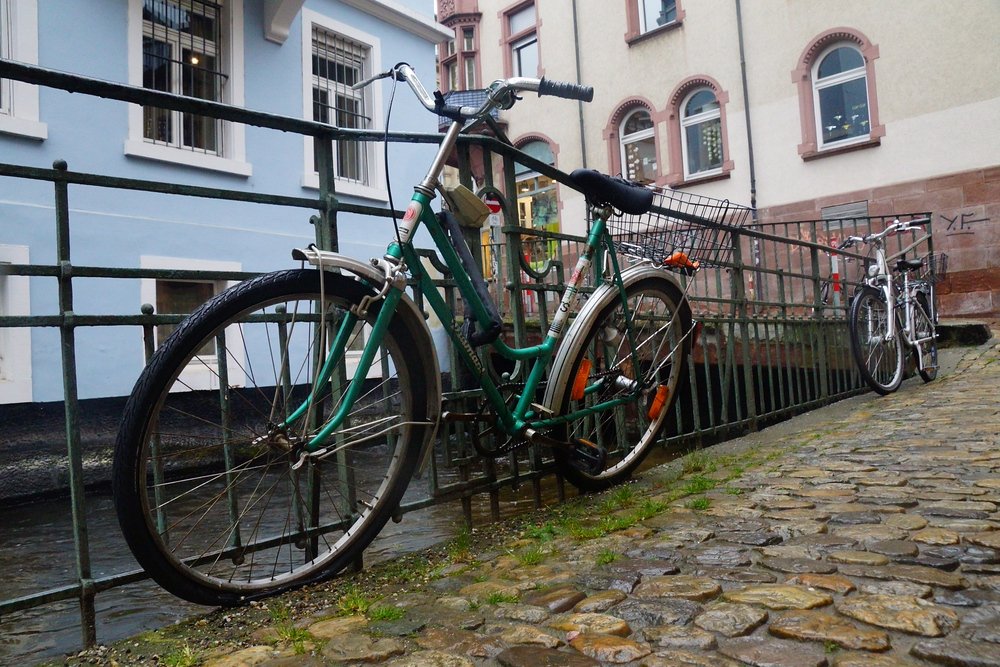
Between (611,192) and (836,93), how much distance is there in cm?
1193

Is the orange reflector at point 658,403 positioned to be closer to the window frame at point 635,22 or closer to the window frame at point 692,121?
the window frame at point 692,121

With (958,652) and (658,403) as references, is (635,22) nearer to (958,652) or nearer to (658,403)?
(658,403)

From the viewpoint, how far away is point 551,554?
2.33 metres

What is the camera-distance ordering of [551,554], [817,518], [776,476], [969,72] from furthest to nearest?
1. [969,72]
2. [776,476]
3. [817,518]
4. [551,554]

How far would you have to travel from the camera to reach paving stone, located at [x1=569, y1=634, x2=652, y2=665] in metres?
1.51

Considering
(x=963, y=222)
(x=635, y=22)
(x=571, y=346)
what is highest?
(x=635, y=22)

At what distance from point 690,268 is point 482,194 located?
1.07 m

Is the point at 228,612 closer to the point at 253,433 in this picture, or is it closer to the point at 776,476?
the point at 253,433

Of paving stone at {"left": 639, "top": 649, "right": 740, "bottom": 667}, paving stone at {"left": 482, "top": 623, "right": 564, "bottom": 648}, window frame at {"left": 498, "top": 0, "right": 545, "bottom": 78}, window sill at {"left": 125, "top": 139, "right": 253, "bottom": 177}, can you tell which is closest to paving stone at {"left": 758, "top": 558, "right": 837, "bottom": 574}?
paving stone at {"left": 639, "top": 649, "right": 740, "bottom": 667}

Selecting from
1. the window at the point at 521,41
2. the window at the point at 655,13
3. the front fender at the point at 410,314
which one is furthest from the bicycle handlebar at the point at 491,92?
the window at the point at 521,41

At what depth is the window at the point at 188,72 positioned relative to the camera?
25.7 ft

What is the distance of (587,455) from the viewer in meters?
2.98

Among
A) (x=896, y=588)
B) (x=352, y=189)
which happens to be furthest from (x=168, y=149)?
(x=896, y=588)

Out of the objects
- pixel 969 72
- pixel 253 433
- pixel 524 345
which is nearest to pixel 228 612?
pixel 253 433
